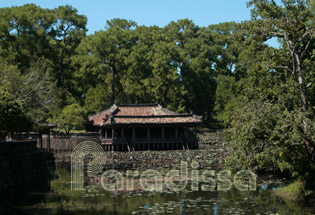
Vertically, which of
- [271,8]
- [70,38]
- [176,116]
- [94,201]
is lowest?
[94,201]

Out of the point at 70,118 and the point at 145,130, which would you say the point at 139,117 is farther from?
the point at 70,118

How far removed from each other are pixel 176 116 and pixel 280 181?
2352 centimetres

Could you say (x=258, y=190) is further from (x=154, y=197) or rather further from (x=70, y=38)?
(x=70, y=38)

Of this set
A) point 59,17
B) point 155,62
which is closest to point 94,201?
point 155,62

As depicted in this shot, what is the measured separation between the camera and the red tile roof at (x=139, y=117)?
44.7m

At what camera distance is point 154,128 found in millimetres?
47594

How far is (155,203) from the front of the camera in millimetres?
18891

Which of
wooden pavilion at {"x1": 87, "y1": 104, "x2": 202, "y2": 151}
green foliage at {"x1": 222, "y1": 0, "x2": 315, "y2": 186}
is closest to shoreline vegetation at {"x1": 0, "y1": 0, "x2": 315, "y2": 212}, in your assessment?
green foliage at {"x1": 222, "y1": 0, "x2": 315, "y2": 186}

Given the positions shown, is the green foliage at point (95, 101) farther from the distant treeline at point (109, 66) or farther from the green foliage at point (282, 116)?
the green foliage at point (282, 116)

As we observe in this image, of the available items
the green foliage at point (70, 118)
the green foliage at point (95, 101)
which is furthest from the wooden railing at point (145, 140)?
the green foliage at point (95, 101)
